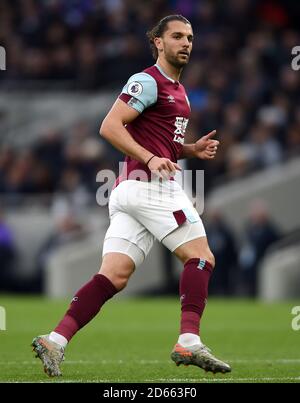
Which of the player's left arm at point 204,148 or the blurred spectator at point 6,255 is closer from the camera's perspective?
the player's left arm at point 204,148

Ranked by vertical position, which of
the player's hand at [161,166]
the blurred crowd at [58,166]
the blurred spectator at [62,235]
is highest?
the blurred crowd at [58,166]

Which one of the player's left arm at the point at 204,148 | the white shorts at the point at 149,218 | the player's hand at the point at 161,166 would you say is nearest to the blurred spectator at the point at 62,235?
the player's left arm at the point at 204,148

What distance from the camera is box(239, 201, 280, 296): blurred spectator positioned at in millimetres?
18125

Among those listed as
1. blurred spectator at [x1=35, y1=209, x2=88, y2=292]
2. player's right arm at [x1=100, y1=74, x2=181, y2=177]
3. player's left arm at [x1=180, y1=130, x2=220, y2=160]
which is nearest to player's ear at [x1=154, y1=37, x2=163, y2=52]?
player's right arm at [x1=100, y1=74, x2=181, y2=177]

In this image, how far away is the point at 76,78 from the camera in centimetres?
2269

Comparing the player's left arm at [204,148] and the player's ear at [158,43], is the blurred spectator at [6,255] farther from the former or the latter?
the player's ear at [158,43]

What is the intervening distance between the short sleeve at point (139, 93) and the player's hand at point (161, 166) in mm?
420

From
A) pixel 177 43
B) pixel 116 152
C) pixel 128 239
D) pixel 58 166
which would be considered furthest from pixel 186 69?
pixel 128 239

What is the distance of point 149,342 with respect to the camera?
11352mm

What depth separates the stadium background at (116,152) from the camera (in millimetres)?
18672

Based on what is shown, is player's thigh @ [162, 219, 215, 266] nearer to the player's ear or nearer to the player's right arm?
the player's right arm

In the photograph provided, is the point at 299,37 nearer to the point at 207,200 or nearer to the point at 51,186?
the point at 207,200

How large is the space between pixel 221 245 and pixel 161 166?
10625mm

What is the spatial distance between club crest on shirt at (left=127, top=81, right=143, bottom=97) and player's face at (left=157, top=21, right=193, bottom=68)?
0.34 m
